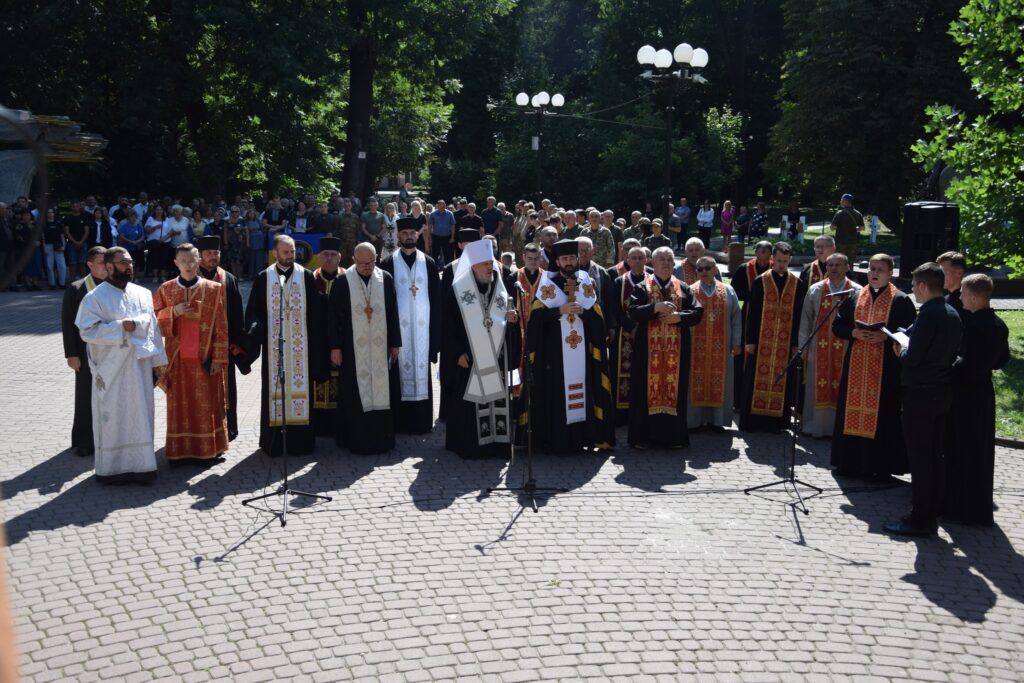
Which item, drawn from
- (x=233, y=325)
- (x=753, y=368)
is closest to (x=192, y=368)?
(x=233, y=325)

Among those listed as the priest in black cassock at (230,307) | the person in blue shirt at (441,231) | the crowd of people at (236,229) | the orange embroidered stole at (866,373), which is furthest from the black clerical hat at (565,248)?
the person in blue shirt at (441,231)

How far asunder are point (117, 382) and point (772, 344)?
6537mm

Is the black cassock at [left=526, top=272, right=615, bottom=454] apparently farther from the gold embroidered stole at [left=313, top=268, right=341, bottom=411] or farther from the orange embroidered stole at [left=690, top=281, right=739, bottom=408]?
the gold embroidered stole at [left=313, top=268, right=341, bottom=411]

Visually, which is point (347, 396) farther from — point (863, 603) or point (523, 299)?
point (863, 603)

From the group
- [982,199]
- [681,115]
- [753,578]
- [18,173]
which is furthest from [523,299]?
[681,115]

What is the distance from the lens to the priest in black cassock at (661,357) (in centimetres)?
Answer: 1007

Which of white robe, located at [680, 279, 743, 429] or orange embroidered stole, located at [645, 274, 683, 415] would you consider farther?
white robe, located at [680, 279, 743, 429]

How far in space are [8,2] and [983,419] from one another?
95.3 feet

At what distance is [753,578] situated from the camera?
6.74 meters

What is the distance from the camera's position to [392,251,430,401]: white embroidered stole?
10.6 m

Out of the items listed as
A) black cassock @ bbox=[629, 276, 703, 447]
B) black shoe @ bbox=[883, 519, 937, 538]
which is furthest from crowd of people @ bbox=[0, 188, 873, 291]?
black shoe @ bbox=[883, 519, 937, 538]

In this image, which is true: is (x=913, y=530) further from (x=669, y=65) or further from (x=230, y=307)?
(x=669, y=65)

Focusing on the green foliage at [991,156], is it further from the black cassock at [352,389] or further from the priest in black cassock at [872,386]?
the black cassock at [352,389]

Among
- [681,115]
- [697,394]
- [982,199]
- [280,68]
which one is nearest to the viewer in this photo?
[697,394]
